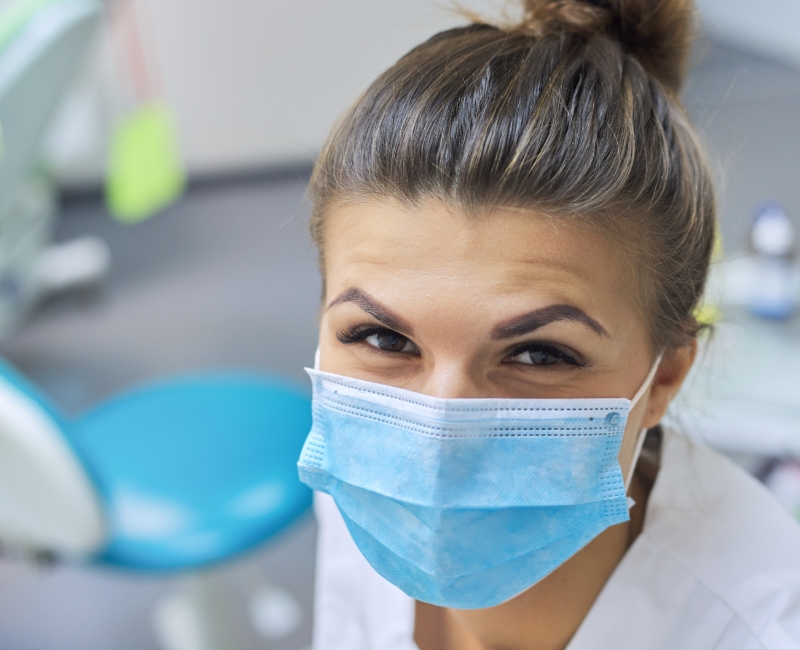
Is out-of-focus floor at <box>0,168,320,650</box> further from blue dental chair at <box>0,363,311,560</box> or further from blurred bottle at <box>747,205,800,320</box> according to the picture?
blurred bottle at <box>747,205,800,320</box>

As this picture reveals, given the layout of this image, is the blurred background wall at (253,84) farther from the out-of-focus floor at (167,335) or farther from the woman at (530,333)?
the woman at (530,333)

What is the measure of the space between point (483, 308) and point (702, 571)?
0.44 meters

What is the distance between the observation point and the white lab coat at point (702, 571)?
88 centimetres

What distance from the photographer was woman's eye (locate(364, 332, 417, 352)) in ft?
2.88

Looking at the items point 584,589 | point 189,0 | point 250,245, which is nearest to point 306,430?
point 584,589

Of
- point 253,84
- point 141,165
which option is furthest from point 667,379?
point 253,84

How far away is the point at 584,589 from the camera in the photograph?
3.17ft

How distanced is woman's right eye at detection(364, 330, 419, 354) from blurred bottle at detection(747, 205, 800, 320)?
3.99 feet

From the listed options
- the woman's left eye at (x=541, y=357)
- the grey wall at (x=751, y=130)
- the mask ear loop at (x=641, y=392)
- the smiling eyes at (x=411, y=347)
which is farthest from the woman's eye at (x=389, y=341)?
the grey wall at (x=751, y=130)

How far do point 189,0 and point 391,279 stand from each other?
137 inches

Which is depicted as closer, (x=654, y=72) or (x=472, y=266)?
(x=472, y=266)

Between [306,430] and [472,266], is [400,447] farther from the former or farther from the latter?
[306,430]

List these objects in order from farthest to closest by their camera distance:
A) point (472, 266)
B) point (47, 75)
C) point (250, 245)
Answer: point (250, 245), point (47, 75), point (472, 266)

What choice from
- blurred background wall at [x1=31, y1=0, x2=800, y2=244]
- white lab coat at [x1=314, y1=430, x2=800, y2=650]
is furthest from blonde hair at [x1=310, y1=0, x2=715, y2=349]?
blurred background wall at [x1=31, y1=0, x2=800, y2=244]
